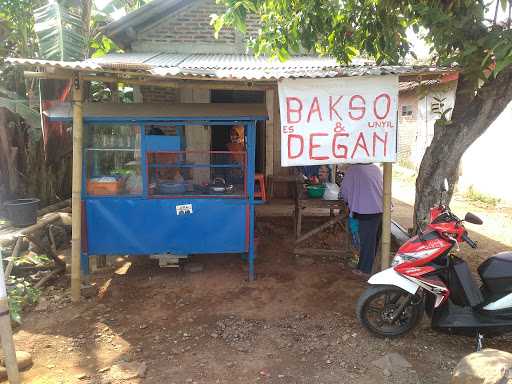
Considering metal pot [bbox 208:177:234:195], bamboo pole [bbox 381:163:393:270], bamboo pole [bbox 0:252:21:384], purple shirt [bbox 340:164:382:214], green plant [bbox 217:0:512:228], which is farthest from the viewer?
metal pot [bbox 208:177:234:195]

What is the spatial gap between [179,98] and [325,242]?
13.1ft

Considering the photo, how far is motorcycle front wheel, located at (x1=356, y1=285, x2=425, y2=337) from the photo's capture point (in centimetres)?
343

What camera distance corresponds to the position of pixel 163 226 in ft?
15.6

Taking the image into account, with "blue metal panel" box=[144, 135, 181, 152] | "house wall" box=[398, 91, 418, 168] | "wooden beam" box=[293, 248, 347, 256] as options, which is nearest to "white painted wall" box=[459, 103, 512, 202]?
"house wall" box=[398, 91, 418, 168]

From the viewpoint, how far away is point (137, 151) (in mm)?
4578

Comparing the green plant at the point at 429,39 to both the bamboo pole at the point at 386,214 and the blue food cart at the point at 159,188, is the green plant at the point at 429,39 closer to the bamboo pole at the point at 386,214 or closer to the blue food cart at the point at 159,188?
the bamboo pole at the point at 386,214

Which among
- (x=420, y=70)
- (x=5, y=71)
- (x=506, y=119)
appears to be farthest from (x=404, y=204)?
(x=5, y=71)

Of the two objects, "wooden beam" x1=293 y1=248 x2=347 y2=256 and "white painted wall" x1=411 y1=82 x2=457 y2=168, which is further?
"white painted wall" x1=411 y1=82 x2=457 y2=168

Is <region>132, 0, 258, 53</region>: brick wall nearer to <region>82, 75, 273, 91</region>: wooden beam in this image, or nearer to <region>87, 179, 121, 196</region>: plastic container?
<region>82, 75, 273, 91</region>: wooden beam

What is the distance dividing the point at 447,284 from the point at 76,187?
153 inches

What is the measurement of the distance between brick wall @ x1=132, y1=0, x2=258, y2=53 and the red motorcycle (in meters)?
6.18

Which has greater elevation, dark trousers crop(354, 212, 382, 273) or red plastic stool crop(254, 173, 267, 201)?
red plastic stool crop(254, 173, 267, 201)

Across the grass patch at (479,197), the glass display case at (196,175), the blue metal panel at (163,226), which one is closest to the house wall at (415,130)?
the grass patch at (479,197)

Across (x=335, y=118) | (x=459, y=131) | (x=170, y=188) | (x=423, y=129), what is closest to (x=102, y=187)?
(x=170, y=188)
